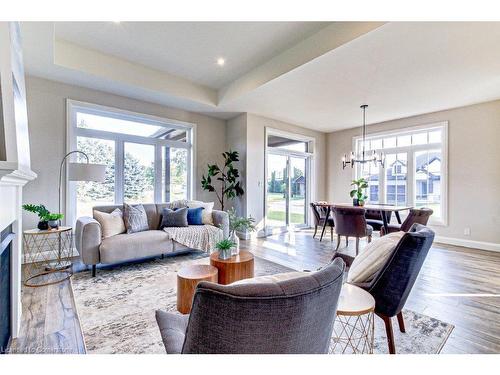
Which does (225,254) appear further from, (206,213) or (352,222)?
(352,222)

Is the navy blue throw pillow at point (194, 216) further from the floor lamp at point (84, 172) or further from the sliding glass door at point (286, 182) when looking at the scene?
the sliding glass door at point (286, 182)

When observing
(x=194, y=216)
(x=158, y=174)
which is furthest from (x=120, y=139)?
(x=194, y=216)

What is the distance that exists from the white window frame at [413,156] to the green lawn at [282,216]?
1802 millimetres

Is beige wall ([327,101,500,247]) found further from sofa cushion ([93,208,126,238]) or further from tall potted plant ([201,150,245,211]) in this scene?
sofa cushion ([93,208,126,238])

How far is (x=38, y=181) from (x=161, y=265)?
231 centimetres

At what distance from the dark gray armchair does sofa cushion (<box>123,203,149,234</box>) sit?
3.11 m

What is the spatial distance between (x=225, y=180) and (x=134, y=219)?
2468 millimetres

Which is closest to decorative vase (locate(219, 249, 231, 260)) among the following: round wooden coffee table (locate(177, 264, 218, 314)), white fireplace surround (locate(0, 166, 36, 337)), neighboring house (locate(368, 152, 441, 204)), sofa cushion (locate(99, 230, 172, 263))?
round wooden coffee table (locate(177, 264, 218, 314))

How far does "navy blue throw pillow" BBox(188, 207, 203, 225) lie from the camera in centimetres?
404

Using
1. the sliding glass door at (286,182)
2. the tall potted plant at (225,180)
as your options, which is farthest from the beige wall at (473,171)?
the tall potted plant at (225,180)

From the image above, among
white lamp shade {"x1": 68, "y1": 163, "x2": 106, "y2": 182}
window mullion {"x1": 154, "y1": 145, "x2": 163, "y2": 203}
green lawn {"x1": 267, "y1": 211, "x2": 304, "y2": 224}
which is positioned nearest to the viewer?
white lamp shade {"x1": 68, "y1": 163, "x2": 106, "y2": 182}

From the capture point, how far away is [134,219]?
353 centimetres
